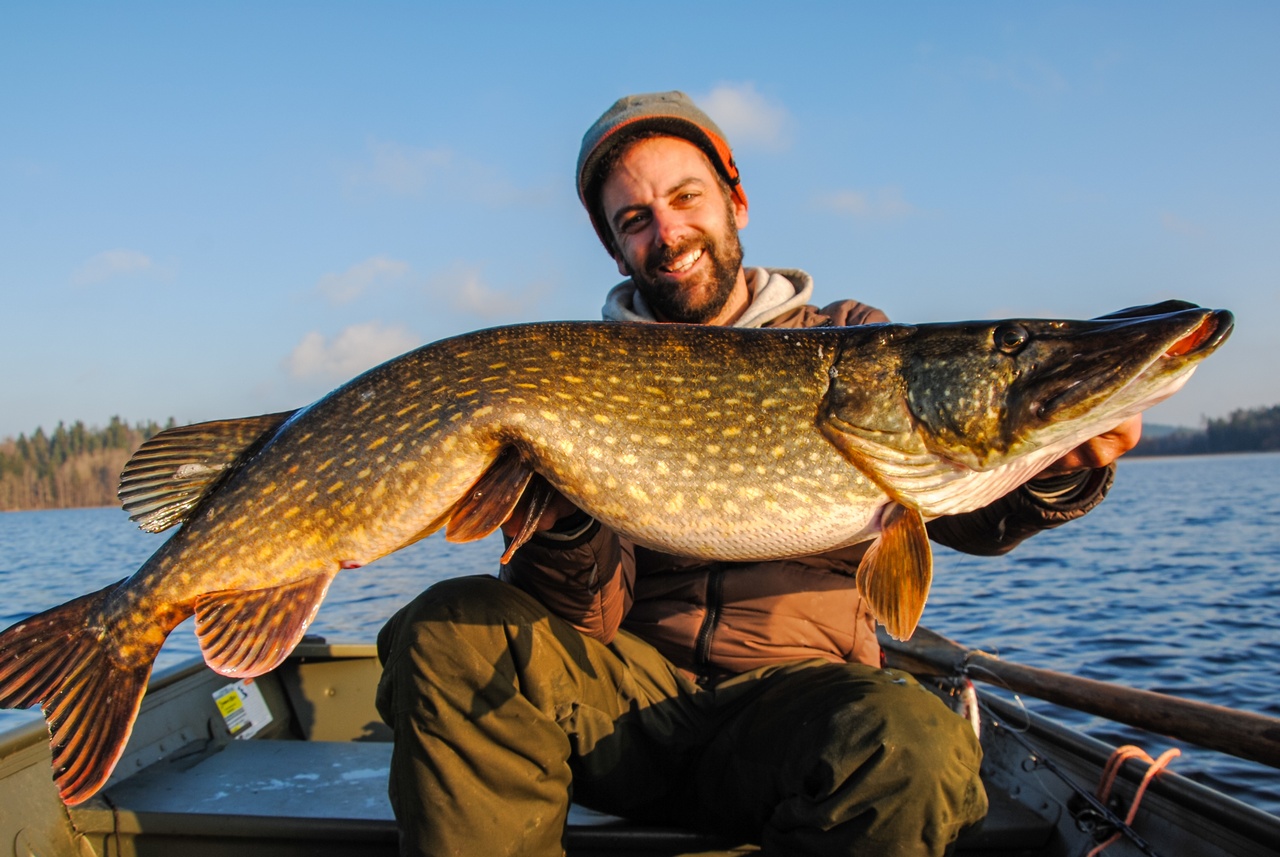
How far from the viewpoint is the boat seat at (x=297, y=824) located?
2.35 metres

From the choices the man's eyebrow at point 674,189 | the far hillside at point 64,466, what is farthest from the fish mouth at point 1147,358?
the far hillside at point 64,466

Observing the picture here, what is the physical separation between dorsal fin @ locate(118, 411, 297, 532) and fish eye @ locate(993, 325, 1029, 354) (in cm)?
173

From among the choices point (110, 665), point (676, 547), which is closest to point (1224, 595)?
point (676, 547)

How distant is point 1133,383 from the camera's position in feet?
6.07

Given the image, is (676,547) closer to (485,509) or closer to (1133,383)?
(485,509)

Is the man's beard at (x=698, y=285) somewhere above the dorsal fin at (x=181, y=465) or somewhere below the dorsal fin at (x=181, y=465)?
above

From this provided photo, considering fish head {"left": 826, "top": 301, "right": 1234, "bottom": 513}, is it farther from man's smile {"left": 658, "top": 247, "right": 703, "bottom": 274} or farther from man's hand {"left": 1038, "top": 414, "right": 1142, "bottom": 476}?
man's smile {"left": 658, "top": 247, "right": 703, "bottom": 274}

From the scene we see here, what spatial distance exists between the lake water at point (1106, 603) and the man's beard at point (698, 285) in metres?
3.02

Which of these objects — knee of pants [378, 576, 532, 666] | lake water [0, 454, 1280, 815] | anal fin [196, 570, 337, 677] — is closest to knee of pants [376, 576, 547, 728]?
knee of pants [378, 576, 532, 666]

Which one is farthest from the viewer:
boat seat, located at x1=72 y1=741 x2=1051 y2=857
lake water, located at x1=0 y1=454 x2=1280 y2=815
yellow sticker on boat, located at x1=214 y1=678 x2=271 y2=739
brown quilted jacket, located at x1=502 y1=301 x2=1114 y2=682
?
lake water, located at x1=0 y1=454 x2=1280 y2=815

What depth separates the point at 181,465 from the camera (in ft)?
7.17

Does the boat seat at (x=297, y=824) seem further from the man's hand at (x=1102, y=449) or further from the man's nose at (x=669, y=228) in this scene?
the man's nose at (x=669, y=228)

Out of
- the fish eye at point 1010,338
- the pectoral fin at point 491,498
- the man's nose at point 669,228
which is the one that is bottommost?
the pectoral fin at point 491,498

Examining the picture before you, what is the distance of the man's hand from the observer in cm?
201
